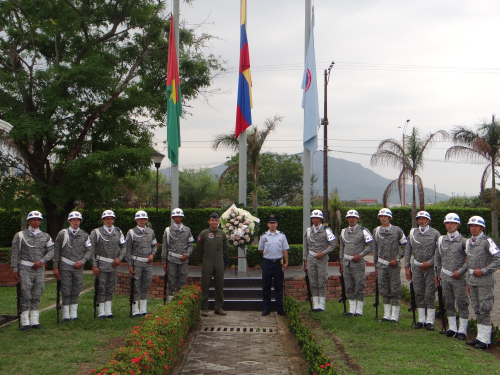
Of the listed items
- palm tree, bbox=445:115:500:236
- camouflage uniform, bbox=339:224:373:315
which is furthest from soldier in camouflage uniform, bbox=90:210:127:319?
palm tree, bbox=445:115:500:236

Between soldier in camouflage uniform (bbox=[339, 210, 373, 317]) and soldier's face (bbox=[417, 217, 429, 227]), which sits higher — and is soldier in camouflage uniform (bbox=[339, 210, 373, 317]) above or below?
below

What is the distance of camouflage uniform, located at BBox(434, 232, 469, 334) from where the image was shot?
722 cm

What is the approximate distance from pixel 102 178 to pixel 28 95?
3299 millimetres

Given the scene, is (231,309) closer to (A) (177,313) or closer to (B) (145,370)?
(A) (177,313)

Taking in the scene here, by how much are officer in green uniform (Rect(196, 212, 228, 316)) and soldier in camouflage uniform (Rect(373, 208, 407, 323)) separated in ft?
9.62

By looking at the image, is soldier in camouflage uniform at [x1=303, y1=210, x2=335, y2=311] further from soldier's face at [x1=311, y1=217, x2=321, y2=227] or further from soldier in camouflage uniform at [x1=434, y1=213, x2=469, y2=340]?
soldier in camouflage uniform at [x1=434, y1=213, x2=469, y2=340]

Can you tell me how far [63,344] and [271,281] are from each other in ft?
12.9

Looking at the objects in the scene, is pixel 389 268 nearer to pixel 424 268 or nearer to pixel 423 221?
pixel 424 268

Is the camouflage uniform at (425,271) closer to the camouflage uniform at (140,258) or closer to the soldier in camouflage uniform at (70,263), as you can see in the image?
the camouflage uniform at (140,258)

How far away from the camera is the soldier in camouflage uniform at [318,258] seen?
360 inches

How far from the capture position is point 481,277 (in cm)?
685

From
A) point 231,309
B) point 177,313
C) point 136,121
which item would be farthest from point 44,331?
point 136,121

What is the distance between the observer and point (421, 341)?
705 cm

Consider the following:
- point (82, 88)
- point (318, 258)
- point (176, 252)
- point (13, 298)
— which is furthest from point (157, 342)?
point (82, 88)
